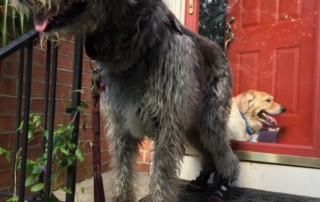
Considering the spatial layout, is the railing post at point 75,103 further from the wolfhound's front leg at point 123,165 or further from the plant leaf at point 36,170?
the wolfhound's front leg at point 123,165

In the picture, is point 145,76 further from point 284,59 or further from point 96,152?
point 284,59

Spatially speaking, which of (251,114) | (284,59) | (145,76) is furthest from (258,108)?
(145,76)

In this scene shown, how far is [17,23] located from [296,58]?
2.68 meters

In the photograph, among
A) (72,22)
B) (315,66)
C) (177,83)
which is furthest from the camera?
(315,66)

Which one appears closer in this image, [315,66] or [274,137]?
[315,66]

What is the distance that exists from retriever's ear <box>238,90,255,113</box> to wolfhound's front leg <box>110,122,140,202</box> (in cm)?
164

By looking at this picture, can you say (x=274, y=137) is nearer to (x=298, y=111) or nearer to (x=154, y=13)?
(x=298, y=111)

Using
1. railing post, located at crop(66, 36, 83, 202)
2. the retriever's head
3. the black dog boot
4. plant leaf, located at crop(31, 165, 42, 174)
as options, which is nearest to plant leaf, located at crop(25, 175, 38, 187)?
plant leaf, located at crop(31, 165, 42, 174)

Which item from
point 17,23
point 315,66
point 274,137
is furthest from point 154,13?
point 274,137

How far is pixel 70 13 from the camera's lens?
5.89 ft

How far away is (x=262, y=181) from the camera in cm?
349

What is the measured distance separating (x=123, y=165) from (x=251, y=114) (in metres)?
1.83

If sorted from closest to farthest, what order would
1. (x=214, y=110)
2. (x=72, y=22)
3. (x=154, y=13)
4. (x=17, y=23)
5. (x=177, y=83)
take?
(x=72, y=22) < (x=154, y=13) < (x=177, y=83) < (x=17, y=23) < (x=214, y=110)

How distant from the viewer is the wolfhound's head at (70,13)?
168cm
